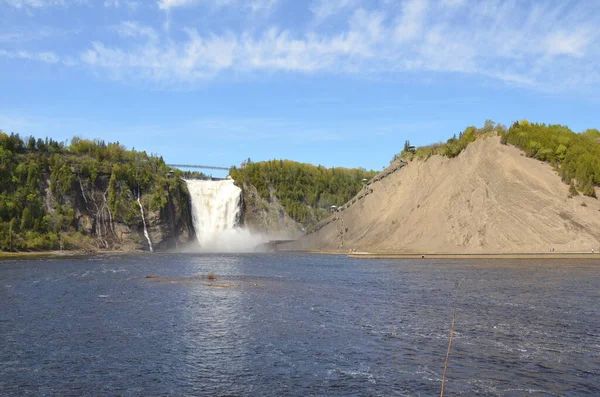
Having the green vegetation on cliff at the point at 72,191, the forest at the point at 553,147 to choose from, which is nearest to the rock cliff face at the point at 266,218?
the green vegetation on cliff at the point at 72,191

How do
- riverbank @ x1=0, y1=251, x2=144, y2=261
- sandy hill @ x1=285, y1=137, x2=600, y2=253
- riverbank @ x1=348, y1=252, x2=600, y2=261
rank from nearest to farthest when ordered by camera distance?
riverbank @ x1=348, y1=252, x2=600, y2=261, sandy hill @ x1=285, y1=137, x2=600, y2=253, riverbank @ x1=0, y1=251, x2=144, y2=261

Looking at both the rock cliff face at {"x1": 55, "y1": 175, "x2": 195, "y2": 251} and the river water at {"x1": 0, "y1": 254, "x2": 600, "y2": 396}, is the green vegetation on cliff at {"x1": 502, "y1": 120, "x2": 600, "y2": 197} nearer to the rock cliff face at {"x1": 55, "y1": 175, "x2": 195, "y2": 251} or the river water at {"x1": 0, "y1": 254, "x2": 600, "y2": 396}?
the river water at {"x1": 0, "y1": 254, "x2": 600, "y2": 396}

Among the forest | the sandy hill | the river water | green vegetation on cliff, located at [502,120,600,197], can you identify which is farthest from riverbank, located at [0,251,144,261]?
green vegetation on cliff, located at [502,120,600,197]

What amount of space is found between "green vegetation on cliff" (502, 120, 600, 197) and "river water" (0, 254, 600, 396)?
48.3 meters

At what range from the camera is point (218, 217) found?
150m

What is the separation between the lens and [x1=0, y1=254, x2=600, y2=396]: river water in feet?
66.7

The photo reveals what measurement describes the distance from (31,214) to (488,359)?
109m

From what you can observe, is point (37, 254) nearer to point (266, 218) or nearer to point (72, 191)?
point (72, 191)

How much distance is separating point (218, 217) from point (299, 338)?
124 metres

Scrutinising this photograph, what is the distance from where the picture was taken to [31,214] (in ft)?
372

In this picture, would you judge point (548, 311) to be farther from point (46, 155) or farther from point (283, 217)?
point (283, 217)

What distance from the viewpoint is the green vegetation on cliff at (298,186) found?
170 metres

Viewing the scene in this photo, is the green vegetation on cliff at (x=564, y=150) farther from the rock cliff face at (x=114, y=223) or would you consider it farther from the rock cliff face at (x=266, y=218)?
the rock cliff face at (x=114, y=223)

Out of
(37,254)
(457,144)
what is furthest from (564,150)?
(37,254)
